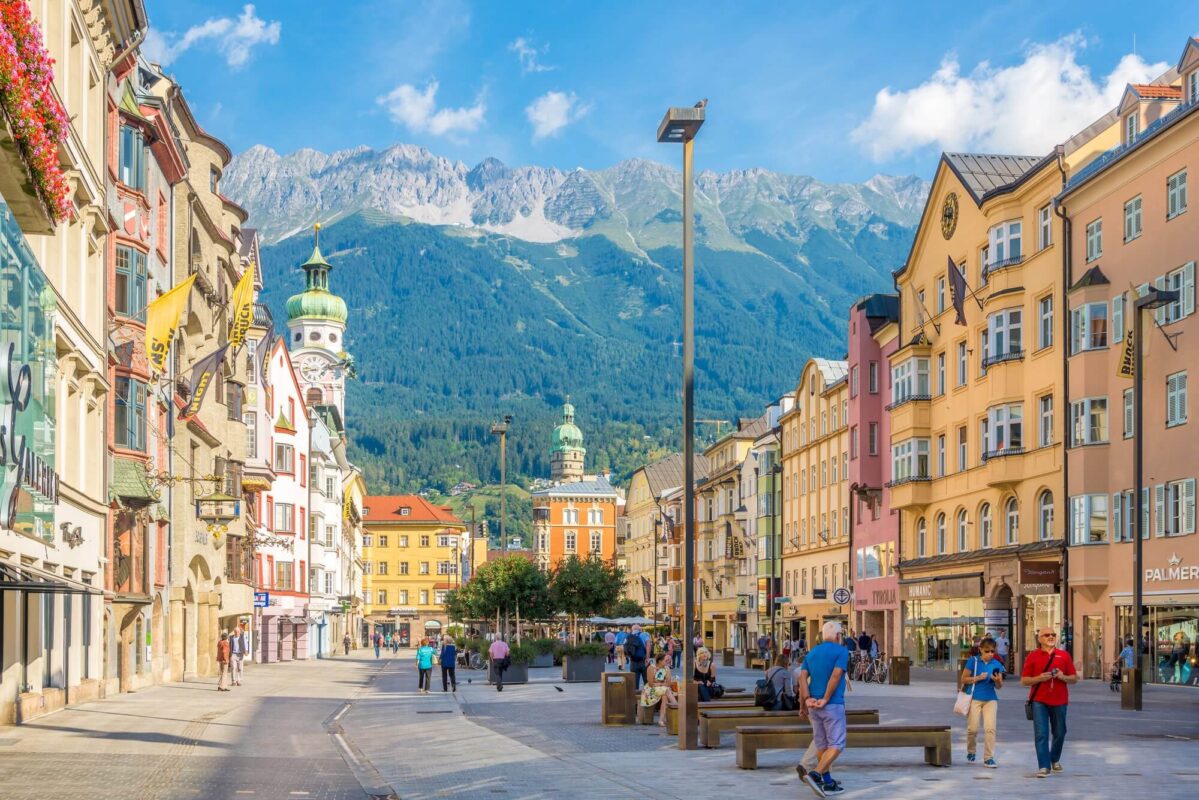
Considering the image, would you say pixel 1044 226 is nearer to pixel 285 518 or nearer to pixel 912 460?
pixel 912 460

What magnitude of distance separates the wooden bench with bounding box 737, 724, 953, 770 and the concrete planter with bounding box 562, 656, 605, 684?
112 feet

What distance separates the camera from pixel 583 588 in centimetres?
10444

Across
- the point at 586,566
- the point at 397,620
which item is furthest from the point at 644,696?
the point at 397,620

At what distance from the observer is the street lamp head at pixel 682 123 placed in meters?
23.5

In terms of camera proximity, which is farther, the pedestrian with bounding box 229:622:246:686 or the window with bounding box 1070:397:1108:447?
the window with bounding box 1070:397:1108:447

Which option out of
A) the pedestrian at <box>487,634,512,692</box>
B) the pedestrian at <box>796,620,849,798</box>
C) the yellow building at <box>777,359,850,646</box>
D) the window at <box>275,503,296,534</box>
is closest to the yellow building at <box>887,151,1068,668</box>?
the yellow building at <box>777,359,850,646</box>

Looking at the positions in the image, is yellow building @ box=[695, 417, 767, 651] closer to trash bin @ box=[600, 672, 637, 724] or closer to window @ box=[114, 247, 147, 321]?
window @ box=[114, 247, 147, 321]

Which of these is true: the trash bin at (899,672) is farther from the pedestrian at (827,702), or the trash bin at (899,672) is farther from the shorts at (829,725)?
the shorts at (829,725)

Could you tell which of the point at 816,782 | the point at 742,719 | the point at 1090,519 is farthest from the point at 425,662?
the point at 816,782

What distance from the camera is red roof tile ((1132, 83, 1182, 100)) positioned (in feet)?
163

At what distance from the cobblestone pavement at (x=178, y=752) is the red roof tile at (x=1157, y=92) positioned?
29.6m

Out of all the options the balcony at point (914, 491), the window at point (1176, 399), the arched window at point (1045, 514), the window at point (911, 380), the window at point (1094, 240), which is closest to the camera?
the window at point (1176, 399)

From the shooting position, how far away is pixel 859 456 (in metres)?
73.1

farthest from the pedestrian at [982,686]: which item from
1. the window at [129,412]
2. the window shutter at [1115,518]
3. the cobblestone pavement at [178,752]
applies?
the window shutter at [1115,518]
